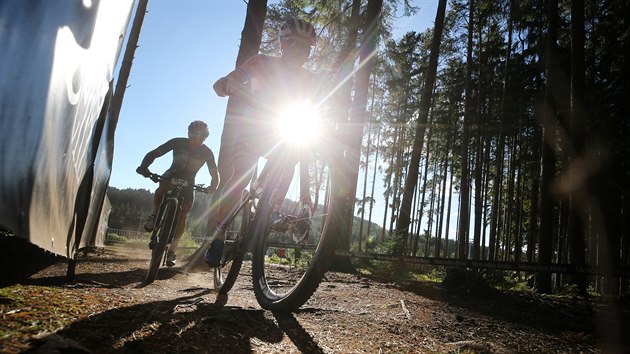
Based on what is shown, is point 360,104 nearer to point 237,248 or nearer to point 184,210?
point 184,210

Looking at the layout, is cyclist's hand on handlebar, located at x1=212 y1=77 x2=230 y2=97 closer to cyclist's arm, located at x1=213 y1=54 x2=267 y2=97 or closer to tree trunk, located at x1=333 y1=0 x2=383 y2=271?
cyclist's arm, located at x1=213 y1=54 x2=267 y2=97

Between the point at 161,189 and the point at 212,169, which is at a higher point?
the point at 212,169

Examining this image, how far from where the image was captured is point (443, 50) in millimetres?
20125

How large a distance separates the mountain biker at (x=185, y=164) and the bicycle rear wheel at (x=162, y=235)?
1.26 ft

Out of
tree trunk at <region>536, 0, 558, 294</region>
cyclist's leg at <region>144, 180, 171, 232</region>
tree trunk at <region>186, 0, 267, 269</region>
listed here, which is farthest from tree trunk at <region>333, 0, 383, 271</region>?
tree trunk at <region>536, 0, 558, 294</region>

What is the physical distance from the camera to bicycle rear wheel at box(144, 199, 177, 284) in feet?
13.5

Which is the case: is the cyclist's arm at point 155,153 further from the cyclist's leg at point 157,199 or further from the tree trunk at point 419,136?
the tree trunk at point 419,136

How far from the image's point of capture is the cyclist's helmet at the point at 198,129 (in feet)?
Answer: 18.3

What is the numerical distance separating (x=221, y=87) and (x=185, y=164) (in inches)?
95.4

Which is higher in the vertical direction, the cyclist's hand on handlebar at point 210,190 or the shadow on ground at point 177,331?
the cyclist's hand on handlebar at point 210,190

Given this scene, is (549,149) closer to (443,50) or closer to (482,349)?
(443,50)

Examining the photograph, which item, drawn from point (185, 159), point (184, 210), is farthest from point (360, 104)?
point (184, 210)

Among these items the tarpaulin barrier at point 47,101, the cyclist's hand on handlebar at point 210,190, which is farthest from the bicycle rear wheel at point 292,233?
the cyclist's hand on handlebar at point 210,190

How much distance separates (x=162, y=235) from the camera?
4.38m
